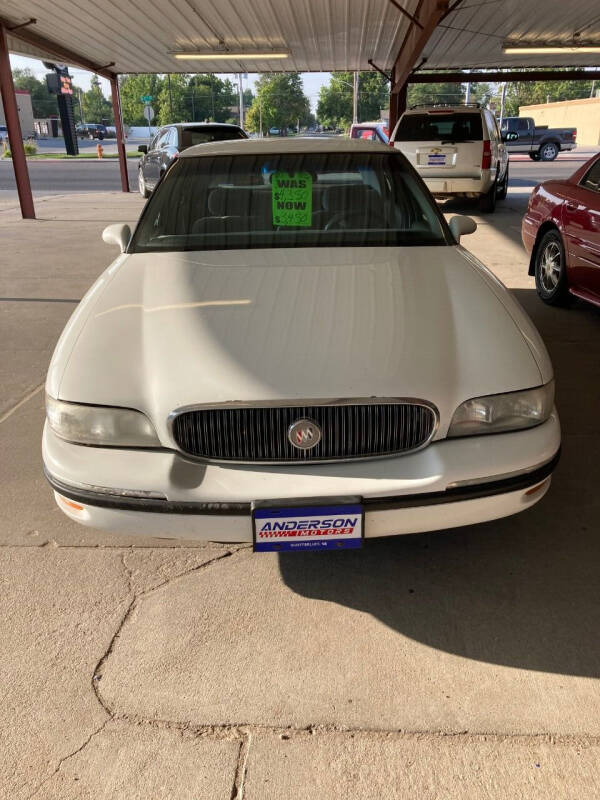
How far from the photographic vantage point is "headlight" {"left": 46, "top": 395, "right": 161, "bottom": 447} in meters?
2.12

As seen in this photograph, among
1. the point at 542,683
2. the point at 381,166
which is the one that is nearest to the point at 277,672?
the point at 542,683

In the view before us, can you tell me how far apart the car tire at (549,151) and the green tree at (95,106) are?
89145 millimetres

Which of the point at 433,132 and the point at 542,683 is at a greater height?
the point at 433,132

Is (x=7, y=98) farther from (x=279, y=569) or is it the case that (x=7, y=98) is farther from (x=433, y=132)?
(x=279, y=569)

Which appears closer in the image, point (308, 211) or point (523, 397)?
point (523, 397)

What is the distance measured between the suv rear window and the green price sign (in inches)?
407

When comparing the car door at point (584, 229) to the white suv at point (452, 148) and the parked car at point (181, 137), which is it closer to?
the white suv at point (452, 148)

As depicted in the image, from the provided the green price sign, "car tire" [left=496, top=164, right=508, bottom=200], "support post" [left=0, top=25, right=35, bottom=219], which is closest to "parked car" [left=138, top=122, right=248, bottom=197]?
"support post" [left=0, top=25, right=35, bottom=219]

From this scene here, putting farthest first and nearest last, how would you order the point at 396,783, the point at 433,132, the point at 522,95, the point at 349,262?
the point at 522,95 < the point at 433,132 < the point at 349,262 < the point at 396,783

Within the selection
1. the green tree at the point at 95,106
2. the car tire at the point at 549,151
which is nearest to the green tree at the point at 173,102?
the green tree at the point at 95,106

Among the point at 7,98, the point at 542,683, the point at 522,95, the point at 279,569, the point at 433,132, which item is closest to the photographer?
the point at 542,683

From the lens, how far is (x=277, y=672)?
2076 millimetres

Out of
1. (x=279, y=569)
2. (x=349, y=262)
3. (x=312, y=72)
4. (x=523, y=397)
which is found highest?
(x=312, y=72)

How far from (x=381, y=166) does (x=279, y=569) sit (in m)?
2.24
